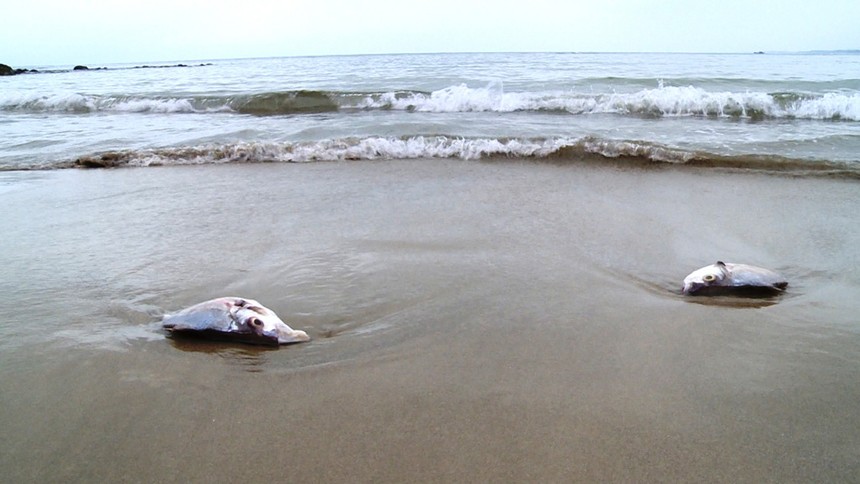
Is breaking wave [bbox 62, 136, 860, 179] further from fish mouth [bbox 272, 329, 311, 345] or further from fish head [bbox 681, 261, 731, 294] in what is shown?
fish mouth [bbox 272, 329, 311, 345]

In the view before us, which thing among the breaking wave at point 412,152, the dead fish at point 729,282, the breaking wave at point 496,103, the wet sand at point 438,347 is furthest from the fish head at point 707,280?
the breaking wave at point 496,103

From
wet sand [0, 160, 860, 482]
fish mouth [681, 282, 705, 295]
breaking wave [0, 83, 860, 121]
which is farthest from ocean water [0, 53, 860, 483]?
breaking wave [0, 83, 860, 121]

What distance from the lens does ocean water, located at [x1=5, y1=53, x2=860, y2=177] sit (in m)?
8.74

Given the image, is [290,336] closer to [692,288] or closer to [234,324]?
[234,324]

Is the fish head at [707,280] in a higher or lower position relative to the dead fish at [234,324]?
higher

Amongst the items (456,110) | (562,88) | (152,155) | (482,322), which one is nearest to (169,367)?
(482,322)

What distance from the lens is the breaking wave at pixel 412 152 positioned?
8.31m

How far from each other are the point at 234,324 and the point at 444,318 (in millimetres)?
1381

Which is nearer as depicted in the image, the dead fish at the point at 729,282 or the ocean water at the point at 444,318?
the ocean water at the point at 444,318

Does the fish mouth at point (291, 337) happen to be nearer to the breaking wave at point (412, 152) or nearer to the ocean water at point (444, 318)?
the ocean water at point (444, 318)

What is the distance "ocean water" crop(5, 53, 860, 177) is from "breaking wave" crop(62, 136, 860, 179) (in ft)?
0.09

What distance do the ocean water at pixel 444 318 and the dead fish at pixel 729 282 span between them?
12 centimetres

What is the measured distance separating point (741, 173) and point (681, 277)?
4.35 metres

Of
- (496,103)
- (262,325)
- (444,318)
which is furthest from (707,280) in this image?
(496,103)
